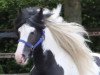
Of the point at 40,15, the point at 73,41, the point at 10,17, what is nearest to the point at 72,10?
the point at 10,17

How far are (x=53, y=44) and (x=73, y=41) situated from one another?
0.86ft

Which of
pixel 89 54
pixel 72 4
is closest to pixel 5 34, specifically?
pixel 72 4

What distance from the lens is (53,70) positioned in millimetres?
5535

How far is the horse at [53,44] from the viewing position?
216 inches

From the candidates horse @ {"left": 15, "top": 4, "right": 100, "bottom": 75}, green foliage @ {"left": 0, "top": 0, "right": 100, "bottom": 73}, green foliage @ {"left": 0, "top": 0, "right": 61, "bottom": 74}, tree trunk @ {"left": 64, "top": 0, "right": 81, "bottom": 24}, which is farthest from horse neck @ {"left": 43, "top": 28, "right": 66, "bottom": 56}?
green foliage @ {"left": 0, "top": 0, "right": 61, "bottom": 74}

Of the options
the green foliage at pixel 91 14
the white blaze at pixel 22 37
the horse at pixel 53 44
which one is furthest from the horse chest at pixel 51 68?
the green foliage at pixel 91 14

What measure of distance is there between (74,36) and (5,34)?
18.0ft

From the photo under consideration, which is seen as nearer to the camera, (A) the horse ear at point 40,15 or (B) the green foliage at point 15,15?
(A) the horse ear at point 40,15

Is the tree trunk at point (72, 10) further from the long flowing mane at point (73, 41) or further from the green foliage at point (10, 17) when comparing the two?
the long flowing mane at point (73, 41)

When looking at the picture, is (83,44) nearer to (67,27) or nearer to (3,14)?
(67,27)

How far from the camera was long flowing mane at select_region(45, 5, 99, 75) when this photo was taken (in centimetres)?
563

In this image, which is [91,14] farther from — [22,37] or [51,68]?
[22,37]

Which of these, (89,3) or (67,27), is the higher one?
(67,27)

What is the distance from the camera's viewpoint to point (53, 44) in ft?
18.5
